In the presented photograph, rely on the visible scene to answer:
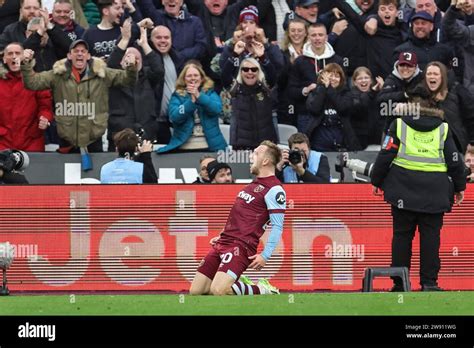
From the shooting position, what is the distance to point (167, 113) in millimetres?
21094

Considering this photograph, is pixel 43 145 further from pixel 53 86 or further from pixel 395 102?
pixel 395 102

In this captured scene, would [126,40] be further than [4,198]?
Yes

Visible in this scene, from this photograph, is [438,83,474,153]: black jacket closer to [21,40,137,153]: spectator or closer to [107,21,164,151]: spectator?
[107,21,164,151]: spectator

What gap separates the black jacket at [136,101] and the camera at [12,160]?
262cm

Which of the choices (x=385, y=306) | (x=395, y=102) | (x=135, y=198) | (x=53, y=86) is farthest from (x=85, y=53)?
(x=385, y=306)

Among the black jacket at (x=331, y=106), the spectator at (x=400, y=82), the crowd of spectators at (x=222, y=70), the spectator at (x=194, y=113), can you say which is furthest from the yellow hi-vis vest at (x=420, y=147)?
the spectator at (x=194, y=113)

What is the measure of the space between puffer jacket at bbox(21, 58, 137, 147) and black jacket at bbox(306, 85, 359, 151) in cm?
249

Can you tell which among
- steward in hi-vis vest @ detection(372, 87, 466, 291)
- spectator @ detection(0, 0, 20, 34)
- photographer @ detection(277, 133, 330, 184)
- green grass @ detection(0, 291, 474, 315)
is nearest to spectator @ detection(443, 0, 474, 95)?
photographer @ detection(277, 133, 330, 184)

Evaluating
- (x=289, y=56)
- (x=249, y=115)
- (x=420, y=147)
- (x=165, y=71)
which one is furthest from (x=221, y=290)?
(x=289, y=56)

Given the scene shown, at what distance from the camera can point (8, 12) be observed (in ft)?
70.7

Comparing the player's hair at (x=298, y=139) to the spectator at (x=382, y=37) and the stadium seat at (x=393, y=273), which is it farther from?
the stadium seat at (x=393, y=273)

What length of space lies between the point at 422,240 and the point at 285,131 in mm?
5231

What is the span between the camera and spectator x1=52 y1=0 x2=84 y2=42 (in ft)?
69.3

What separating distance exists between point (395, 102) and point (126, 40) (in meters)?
3.83
